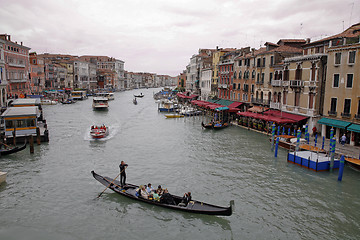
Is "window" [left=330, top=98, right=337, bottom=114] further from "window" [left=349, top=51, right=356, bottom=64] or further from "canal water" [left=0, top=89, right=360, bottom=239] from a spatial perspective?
"canal water" [left=0, top=89, right=360, bottom=239]

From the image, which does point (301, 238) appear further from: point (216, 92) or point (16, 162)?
point (216, 92)

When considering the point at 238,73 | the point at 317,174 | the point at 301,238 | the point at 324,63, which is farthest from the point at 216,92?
the point at 301,238

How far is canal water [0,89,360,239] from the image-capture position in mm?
12039

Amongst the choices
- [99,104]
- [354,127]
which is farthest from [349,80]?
[99,104]

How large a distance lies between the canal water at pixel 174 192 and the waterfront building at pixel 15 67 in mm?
32762

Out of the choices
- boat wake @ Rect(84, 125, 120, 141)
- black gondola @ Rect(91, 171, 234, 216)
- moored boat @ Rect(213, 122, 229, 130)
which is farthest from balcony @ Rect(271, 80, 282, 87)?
black gondola @ Rect(91, 171, 234, 216)

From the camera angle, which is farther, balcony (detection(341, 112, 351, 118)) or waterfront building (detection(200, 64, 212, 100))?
waterfront building (detection(200, 64, 212, 100))

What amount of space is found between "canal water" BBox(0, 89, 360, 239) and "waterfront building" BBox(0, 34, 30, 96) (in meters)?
32.8

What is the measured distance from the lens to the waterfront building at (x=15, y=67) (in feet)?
164

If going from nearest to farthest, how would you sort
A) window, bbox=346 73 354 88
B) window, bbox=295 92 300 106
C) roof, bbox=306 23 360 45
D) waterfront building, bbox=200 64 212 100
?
window, bbox=346 73 354 88 < roof, bbox=306 23 360 45 < window, bbox=295 92 300 106 < waterfront building, bbox=200 64 212 100

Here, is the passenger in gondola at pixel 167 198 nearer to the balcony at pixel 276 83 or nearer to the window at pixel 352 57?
the window at pixel 352 57

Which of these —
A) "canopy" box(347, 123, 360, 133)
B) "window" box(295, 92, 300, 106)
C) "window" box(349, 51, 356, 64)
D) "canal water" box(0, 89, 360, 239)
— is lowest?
"canal water" box(0, 89, 360, 239)

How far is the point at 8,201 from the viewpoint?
14219 mm

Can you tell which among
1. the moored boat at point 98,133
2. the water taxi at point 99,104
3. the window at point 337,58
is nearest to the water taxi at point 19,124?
the moored boat at point 98,133
